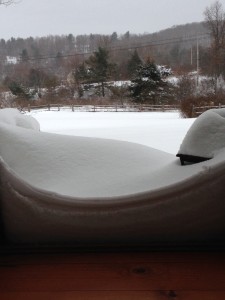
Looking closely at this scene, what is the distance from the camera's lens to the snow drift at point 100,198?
56cm

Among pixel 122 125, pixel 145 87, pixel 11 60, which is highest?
pixel 11 60

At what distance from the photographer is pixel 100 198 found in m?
0.58

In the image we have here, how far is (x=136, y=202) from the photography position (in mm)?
567

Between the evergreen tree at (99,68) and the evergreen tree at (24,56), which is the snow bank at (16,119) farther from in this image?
Answer: the evergreen tree at (99,68)

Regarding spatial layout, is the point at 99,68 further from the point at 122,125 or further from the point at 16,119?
the point at 16,119

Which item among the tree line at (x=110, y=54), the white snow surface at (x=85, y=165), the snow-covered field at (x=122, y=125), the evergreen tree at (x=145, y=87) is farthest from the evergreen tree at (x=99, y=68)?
the white snow surface at (x=85, y=165)

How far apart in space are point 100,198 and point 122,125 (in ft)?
9.51

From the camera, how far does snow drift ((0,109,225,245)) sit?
22.2 inches

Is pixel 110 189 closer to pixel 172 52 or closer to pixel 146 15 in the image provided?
pixel 172 52

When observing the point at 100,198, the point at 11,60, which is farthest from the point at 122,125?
the point at 100,198

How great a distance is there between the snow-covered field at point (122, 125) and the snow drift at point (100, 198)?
5.75ft

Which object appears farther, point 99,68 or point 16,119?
point 99,68

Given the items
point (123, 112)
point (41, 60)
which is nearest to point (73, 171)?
point (41, 60)

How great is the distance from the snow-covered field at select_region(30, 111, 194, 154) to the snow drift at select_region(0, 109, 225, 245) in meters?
1.75
